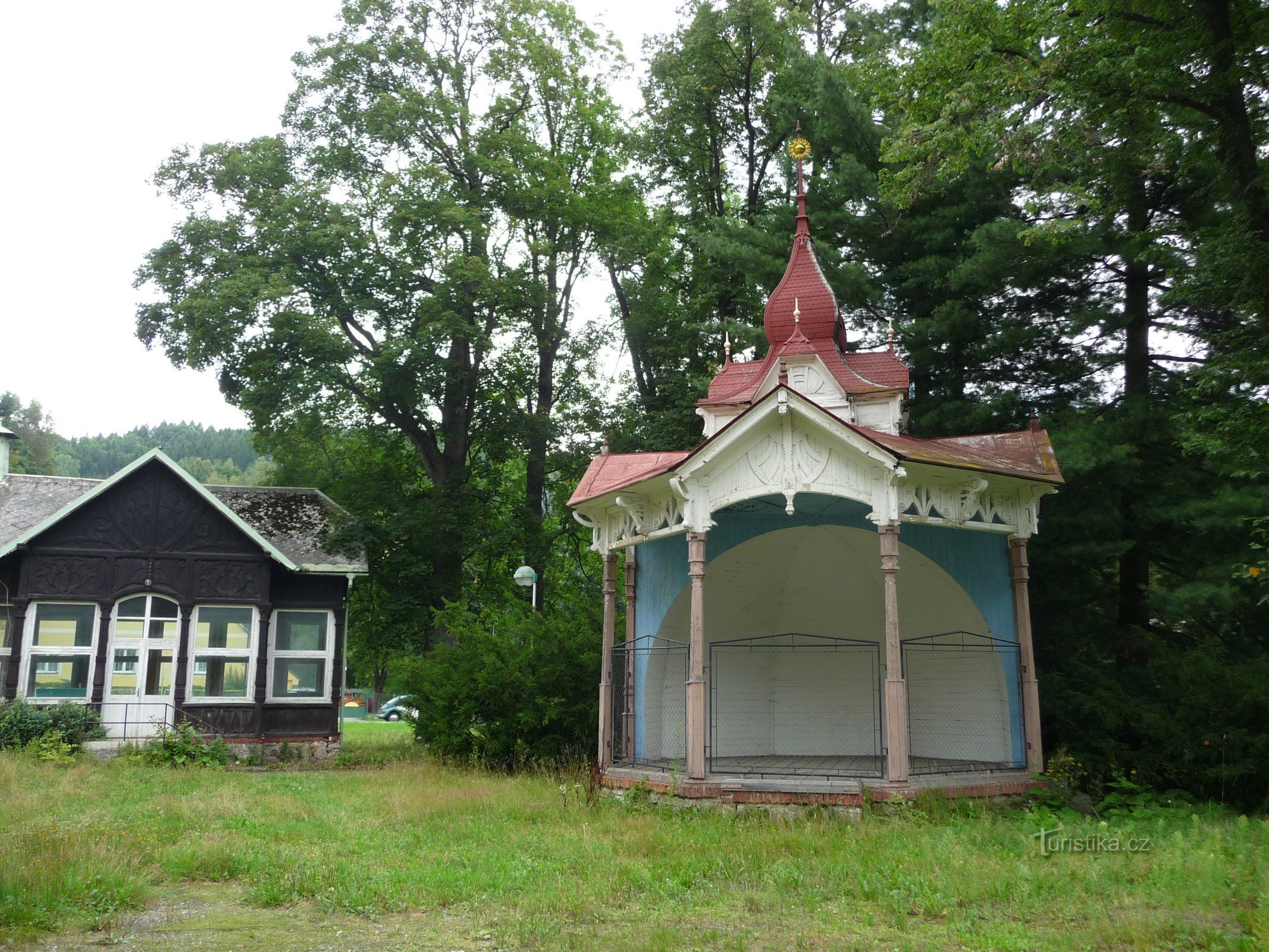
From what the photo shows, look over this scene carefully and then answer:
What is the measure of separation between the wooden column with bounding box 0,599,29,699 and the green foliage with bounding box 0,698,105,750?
2.00ft

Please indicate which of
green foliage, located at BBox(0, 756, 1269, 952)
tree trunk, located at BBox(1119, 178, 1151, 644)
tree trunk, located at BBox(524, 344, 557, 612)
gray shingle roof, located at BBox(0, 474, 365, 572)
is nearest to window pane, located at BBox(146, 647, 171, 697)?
gray shingle roof, located at BBox(0, 474, 365, 572)

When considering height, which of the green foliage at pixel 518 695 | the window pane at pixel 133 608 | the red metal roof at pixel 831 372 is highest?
the red metal roof at pixel 831 372

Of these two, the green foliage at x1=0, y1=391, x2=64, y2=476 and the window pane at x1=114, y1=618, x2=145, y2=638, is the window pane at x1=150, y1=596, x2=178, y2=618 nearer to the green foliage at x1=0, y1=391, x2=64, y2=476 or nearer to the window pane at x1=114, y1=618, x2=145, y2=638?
the window pane at x1=114, y1=618, x2=145, y2=638

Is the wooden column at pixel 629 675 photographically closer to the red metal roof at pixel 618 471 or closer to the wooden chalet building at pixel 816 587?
the wooden chalet building at pixel 816 587

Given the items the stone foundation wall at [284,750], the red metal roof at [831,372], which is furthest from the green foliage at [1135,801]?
the stone foundation wall at [284,750]

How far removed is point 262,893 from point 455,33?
89.3 feet

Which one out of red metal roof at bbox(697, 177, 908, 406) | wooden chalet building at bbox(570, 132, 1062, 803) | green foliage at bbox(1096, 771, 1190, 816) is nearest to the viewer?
green foliage at bbox(1096, 771, 1190, 816)

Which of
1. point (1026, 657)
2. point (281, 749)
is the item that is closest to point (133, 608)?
point (281, 749)

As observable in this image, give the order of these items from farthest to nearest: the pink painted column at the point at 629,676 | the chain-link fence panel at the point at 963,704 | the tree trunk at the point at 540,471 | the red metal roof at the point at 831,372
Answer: the tree trunk at the point at 540,471 < the red metal roof at the point at 831,372 < the pink painted column at the point at 629,676 < the chain-link fence panel at the point at 963,704

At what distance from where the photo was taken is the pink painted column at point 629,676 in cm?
1487

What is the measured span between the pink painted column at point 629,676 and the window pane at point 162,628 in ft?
35.4

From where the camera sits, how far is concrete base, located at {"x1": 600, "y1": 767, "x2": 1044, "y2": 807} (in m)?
11.3

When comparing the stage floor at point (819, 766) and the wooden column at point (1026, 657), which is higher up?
the wooden column at point (1026, 657)

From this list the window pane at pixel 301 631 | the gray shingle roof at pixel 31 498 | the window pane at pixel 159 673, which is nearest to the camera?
the window pane at pixel 159 673
